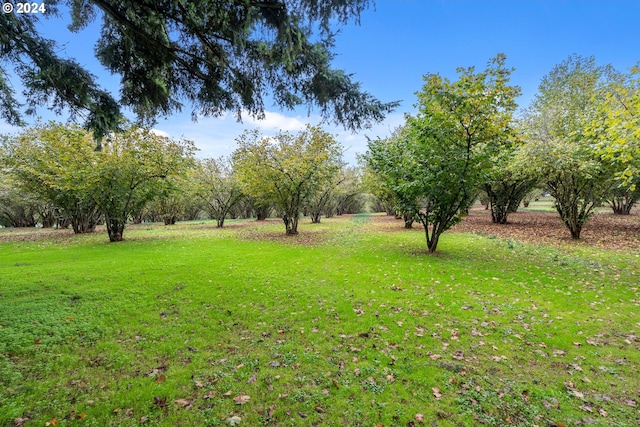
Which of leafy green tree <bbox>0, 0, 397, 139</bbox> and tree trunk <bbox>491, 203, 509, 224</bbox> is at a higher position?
leafy green tree <bbox>0, 0, 397, 139</bbox>

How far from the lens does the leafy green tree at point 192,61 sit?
419 centimetres

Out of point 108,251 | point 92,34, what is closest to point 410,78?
point 92,34

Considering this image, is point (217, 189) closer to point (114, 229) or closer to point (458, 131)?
point (114, 229)

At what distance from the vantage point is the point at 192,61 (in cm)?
537

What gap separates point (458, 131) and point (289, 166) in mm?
9255

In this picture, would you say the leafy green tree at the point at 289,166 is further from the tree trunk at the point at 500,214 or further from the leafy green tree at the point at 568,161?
the tree trunk at the point at 500,214

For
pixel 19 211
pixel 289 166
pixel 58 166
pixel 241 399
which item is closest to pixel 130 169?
pixel 58 166

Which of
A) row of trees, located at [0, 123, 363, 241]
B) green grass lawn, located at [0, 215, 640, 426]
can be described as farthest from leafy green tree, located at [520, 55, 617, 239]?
row of trees, located at [0, 123, 363, 241]

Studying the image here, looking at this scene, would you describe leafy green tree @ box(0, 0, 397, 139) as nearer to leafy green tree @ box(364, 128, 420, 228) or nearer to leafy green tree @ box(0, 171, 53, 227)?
leafy green tree @ box(364, 128, 420, 228)

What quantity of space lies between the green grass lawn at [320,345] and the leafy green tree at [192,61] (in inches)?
163

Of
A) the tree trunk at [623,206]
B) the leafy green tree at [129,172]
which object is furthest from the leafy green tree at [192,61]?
the tree trunk at [623,206]

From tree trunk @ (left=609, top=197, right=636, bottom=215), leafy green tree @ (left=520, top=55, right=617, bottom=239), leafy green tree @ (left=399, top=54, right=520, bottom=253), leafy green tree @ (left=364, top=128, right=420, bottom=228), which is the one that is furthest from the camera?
tree trunk @ (left=609, top=197, right=636, bottom=215)

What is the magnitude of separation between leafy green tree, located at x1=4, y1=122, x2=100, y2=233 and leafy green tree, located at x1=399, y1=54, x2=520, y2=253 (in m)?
15.9

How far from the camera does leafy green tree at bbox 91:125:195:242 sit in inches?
552
